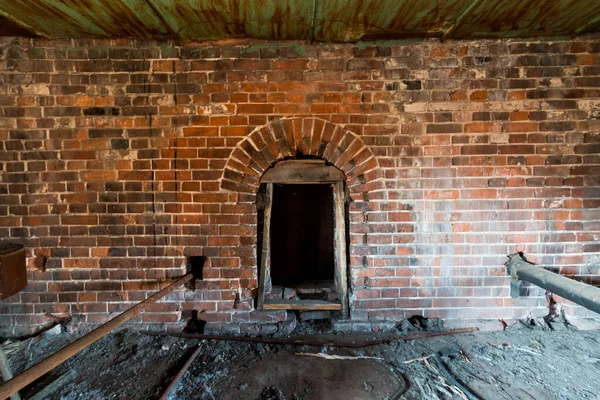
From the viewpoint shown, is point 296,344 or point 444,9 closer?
point 444,9

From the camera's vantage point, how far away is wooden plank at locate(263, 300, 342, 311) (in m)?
2.62

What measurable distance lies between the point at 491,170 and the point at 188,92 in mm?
2572

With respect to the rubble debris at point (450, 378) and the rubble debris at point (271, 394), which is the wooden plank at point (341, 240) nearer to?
the rubble debris at point (450, 378)

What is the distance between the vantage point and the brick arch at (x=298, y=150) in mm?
2527

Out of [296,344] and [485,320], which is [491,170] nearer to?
[485,320]

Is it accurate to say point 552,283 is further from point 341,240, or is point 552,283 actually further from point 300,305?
point 300,305

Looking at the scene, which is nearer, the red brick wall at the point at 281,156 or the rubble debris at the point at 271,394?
the rubble debris at the point at 271,394

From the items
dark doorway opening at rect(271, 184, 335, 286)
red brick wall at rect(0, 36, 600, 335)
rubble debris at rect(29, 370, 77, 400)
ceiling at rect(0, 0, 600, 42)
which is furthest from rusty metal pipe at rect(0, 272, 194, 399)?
dark doorway opening at rect(271, 184, 335, 286)

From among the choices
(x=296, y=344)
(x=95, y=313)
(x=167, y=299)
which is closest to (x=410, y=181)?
(x=296, y=344)

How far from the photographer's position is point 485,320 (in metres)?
2.60

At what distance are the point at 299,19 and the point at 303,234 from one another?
2465 mm

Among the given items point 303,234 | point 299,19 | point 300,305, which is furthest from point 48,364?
point 303,234

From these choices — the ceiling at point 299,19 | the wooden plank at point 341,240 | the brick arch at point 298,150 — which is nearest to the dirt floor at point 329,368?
the wooden plank at point 341,240

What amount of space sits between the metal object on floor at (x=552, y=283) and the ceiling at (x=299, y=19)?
5.97 feet
